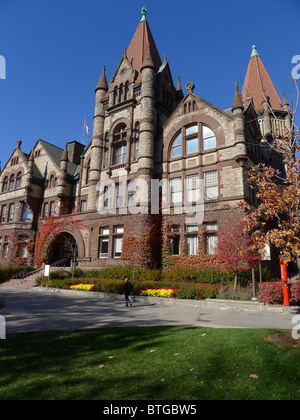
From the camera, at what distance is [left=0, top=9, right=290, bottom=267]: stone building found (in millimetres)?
21656

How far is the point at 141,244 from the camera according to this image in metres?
22.1

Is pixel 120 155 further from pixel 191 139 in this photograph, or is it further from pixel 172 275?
pixel 172 275

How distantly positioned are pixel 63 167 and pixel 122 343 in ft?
98.8

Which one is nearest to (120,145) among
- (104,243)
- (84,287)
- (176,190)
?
(176,190)

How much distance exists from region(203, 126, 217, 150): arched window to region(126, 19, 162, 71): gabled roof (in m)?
12.3

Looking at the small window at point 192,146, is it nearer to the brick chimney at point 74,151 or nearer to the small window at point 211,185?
the small window at point 211,185

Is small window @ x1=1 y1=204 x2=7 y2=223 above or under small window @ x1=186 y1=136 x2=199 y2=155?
under

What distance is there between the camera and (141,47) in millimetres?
31172

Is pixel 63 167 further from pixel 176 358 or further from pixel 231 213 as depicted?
pixel 176 358

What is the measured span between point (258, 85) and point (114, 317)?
3565cm

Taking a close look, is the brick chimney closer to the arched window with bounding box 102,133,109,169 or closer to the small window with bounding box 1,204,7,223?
the small window with bounding box 1,204,7,223

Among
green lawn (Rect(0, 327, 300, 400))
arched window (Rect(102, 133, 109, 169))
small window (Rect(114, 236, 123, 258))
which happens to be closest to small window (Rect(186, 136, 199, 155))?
arched window (Rect(102, 133, 109, 169))

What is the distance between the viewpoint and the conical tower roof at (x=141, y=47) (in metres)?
30.4

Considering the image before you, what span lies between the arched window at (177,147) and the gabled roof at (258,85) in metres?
11.9
